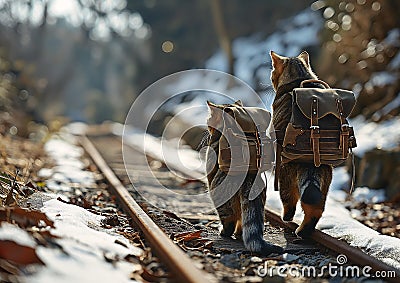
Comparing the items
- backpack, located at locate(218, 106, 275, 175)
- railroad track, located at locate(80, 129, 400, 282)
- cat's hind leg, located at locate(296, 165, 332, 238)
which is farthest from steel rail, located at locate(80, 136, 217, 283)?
cat's hind leg, located at locate(296, 165, 332, 238)

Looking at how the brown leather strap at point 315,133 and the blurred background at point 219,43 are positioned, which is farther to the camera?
the blurred background at point 219,43

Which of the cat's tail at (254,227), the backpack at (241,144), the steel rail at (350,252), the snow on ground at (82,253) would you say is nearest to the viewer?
the snow on ground at (82,253)

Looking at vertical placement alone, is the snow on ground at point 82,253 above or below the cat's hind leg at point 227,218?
below

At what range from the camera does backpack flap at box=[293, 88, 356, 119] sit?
4.96 metres

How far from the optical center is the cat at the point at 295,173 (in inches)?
197

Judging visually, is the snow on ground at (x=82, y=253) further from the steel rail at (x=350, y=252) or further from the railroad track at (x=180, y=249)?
the steel rail at (x=350, y=252)

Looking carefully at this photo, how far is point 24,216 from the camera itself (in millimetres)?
4203

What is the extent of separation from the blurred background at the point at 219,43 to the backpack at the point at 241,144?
50.7 inches

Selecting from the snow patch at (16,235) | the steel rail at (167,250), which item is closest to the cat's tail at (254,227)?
the steel rail at (167,250)

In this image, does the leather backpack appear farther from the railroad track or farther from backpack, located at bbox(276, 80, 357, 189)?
the railroad track

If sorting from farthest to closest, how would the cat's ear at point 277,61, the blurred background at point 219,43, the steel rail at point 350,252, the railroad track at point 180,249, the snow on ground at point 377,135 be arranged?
the blurred background at point 219,43 → the snow on ground at point 377,135 → the cat's ear at point 277,61 → the steel rail at point 350,252 → the railroad track at point 180,249

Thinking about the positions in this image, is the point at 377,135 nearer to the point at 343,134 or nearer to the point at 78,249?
the point at 343,134

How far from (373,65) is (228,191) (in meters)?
10.5

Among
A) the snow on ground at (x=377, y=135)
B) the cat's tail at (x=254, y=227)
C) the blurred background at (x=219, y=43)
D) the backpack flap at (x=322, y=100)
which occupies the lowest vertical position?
the cat's tail at (x=254, y=227)
